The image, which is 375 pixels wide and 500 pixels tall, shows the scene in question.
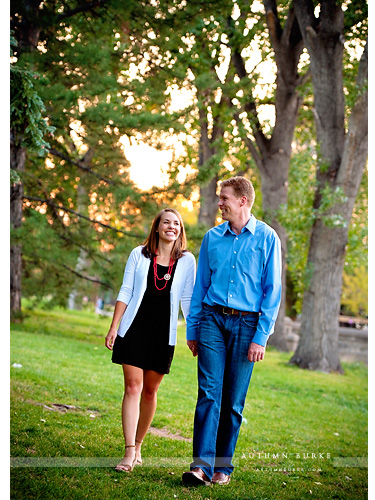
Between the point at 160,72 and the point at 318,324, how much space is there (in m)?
4.60

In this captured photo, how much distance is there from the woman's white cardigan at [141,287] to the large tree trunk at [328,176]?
5772 mm

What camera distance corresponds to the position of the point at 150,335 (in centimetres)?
333

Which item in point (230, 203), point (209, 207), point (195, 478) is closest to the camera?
point (195, 478)

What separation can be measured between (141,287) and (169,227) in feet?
1.22

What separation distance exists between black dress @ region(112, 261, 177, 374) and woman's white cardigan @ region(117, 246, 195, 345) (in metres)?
0.03

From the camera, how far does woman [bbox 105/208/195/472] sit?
10.8ft

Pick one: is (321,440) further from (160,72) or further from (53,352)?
(160,72)

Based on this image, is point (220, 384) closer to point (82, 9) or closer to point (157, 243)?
point (157, 243)

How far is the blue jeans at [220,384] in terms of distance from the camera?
3146mm

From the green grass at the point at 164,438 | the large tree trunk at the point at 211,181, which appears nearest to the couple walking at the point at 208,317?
the green grass at the point at 164,438

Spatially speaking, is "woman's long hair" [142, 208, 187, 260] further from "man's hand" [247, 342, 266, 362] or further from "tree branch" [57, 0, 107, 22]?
"tree branch" [57, 0, 107, 22]

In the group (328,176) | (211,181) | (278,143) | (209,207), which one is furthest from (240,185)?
(209,207)

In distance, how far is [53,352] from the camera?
283 inches
